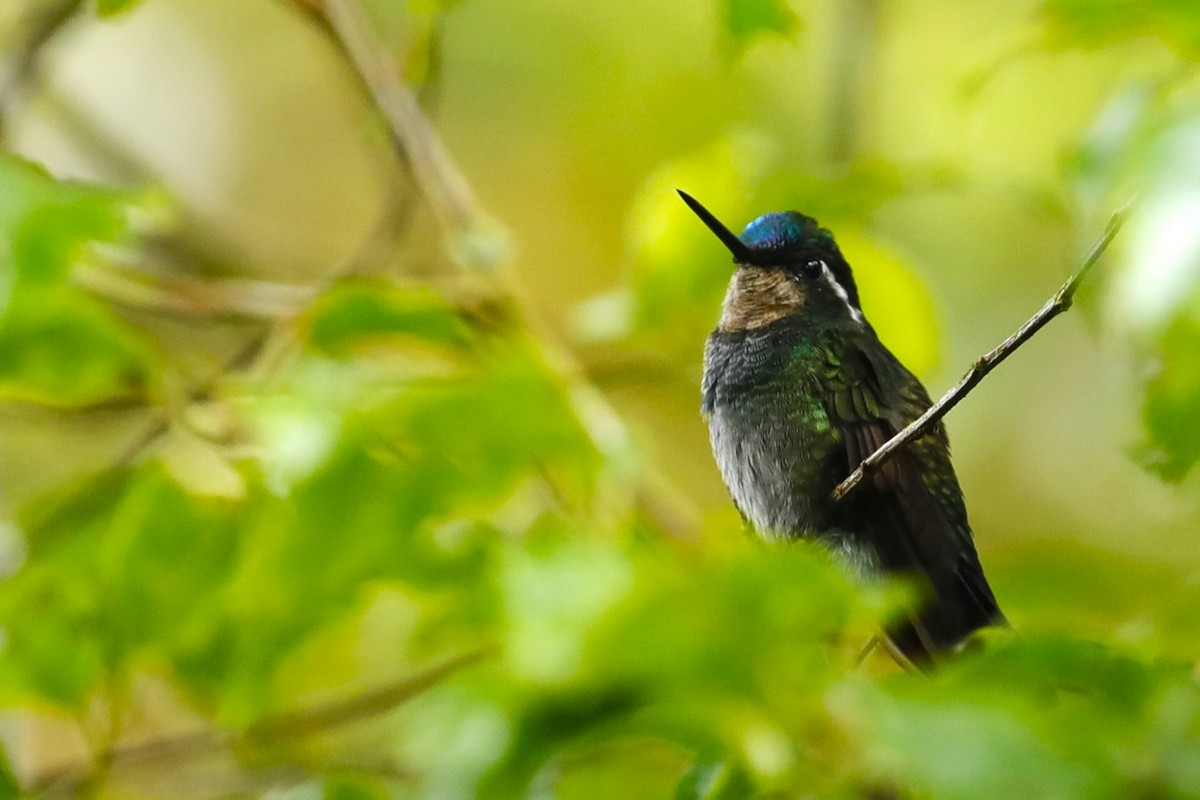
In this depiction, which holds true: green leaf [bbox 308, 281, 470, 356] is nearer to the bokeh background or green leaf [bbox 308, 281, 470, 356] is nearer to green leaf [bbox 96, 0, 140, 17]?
the bokeh background

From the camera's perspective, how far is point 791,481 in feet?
5.49

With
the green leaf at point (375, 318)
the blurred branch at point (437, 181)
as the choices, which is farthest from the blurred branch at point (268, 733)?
the blurred branch at point (437, 181)

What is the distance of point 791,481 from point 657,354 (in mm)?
704

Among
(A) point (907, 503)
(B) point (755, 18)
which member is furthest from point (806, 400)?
(B) point (755, 18)

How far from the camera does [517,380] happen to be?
1.23 m

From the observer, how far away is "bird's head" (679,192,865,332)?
167cm

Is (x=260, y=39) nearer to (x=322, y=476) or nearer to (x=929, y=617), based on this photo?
(x=322, y=476)

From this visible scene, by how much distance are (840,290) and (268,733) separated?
3.29ft

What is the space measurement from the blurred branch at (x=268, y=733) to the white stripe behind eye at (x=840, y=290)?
0.72 metres

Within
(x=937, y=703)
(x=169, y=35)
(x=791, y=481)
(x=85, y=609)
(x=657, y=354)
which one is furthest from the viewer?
(x=169, y=35)

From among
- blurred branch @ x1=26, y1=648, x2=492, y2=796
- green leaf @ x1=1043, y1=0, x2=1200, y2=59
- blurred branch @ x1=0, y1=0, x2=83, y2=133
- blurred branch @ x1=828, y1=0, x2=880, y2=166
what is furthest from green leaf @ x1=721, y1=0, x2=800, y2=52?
blurred branch @ x1=0, y1=0, x2=83, y2=133

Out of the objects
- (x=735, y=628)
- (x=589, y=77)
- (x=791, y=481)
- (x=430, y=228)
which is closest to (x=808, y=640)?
(x=735, y=628)

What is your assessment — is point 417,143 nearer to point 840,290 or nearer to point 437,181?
point 437,181

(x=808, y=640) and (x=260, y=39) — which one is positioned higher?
(x=808, y=640)
